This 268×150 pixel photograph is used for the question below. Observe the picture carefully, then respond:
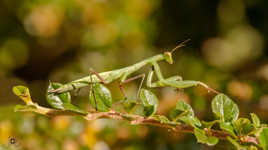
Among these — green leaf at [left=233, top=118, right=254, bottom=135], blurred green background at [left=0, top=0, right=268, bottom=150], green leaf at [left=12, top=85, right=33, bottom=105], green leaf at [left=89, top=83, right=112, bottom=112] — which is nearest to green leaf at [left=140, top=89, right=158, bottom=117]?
Result: green leaf at [left=89, top=83, right=112, bottom=112]

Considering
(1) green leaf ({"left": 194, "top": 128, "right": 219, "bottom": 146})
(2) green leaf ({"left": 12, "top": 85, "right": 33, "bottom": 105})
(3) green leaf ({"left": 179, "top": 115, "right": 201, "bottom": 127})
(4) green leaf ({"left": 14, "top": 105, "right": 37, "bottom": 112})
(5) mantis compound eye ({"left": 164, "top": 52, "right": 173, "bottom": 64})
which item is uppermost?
(5) mantis compound eye ({"left": 164, "top": 52, "right": 173, "bottom": 64})

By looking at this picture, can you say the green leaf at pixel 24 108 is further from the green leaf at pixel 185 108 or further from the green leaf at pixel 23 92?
the green leaf at pixel 185 108

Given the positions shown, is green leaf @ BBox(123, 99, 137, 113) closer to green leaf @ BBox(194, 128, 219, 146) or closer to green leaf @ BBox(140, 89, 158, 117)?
green leaf @ BBox(140, 89, 158, 117)

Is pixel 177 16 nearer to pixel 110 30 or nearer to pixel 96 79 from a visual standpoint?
pixel 110 30

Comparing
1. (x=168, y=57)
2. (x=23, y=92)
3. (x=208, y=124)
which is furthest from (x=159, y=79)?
(x=23, y=92)

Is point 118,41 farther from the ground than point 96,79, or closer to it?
farther from the ground

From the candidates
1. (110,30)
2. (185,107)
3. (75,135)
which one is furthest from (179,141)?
(110,30)

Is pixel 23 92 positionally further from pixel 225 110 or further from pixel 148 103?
pixel 225 110
